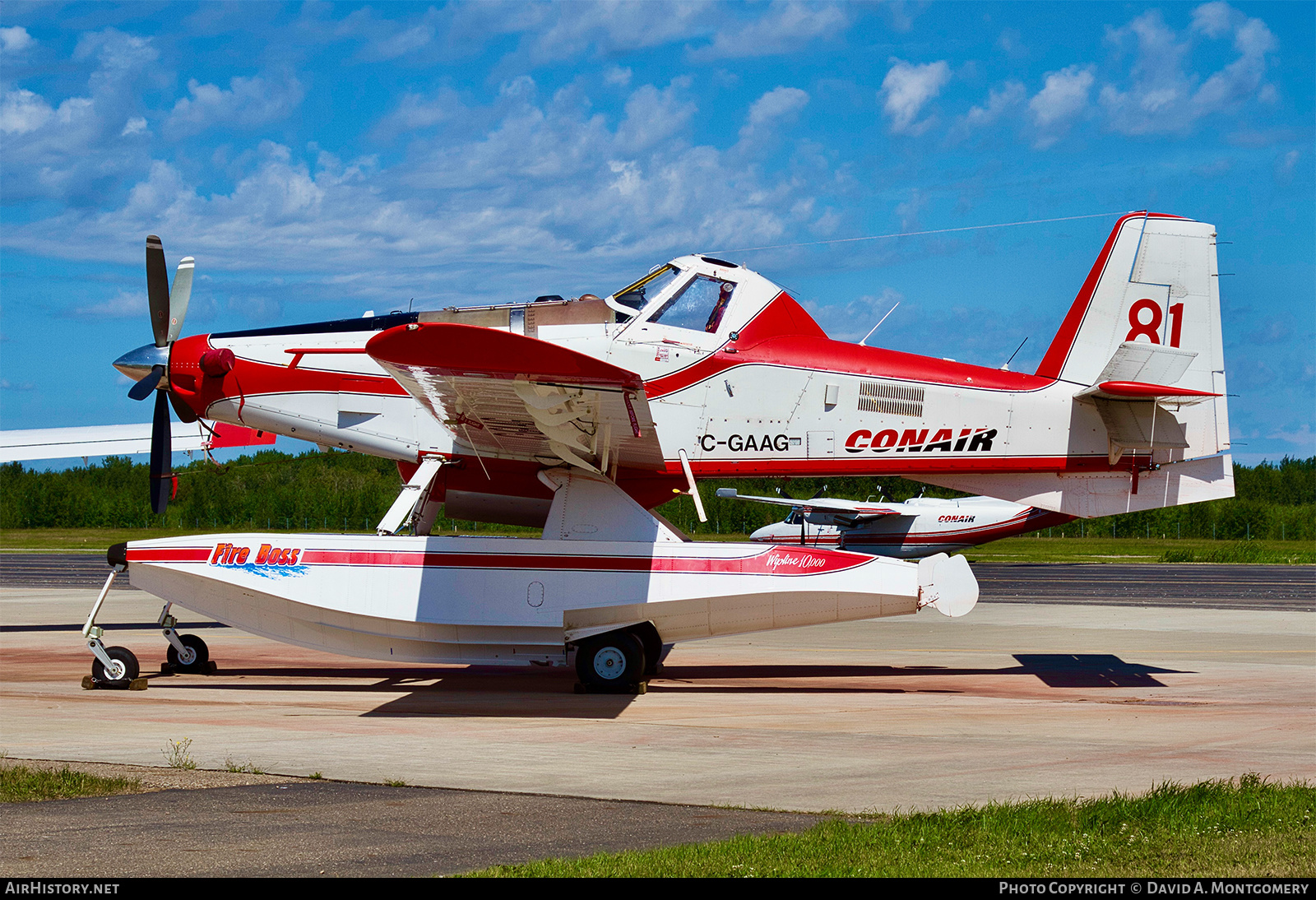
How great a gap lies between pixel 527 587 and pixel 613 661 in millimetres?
1101

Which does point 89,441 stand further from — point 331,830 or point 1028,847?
point 1028,847

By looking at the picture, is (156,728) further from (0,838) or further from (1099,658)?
(1099,658)

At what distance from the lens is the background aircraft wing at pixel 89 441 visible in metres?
16.7

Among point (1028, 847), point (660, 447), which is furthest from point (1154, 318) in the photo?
point (1028, 847)

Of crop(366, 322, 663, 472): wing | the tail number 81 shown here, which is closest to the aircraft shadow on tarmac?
crop(366, 322, 663, 472): wing

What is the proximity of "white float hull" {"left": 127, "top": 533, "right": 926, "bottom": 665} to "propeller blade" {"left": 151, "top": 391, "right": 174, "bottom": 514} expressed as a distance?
80.8 inches

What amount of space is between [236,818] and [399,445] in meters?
6.58

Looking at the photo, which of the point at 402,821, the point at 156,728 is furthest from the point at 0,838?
the point at 156,728

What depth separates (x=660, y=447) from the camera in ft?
37.0

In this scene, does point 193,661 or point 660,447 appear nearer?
point 660,447

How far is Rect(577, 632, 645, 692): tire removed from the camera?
1065 centimetres

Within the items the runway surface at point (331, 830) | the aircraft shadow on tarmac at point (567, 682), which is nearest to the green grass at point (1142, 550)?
the aircraft shadow on tarmac at point (567, 682)

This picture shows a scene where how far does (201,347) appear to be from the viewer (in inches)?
463

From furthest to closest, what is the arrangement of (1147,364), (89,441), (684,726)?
(89,441), (1147,364), (684,726)
